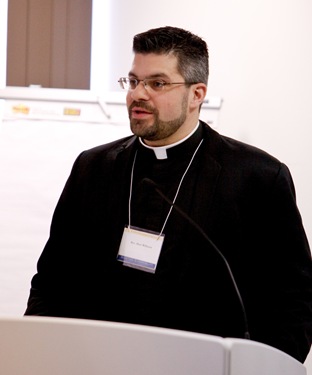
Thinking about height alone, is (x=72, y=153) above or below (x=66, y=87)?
below

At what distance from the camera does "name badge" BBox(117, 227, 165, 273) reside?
2117mm

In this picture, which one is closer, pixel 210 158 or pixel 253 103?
pixel 210 158

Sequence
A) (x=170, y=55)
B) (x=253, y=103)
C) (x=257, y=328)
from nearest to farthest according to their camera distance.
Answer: (x=257, y=328), (x=170, y=55), (x=253, y=103)

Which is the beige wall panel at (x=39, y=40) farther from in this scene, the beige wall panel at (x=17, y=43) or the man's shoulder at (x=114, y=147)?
the man's shoulder at (x=114, y=147)

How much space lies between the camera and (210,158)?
7.40 ft

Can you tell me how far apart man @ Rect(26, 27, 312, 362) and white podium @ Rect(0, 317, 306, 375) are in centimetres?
82

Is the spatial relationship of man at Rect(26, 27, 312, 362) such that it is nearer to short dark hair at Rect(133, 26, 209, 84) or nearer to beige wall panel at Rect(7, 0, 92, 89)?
short dark hair at Rect(133, 26, 209, 84)

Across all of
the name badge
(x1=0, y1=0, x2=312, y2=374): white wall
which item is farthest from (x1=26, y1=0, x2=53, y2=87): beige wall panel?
the name badge

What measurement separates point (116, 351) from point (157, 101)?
1119 millimetres

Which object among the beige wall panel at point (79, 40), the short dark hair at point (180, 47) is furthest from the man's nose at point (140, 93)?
the beige wall panel at point (79, 40)

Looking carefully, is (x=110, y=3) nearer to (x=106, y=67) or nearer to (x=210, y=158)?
(x=106, y=67)

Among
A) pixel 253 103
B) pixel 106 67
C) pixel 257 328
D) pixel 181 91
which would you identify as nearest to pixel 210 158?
pixel 181 91

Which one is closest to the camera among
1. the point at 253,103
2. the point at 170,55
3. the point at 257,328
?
the point at 257,328

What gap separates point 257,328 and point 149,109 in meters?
0.70
